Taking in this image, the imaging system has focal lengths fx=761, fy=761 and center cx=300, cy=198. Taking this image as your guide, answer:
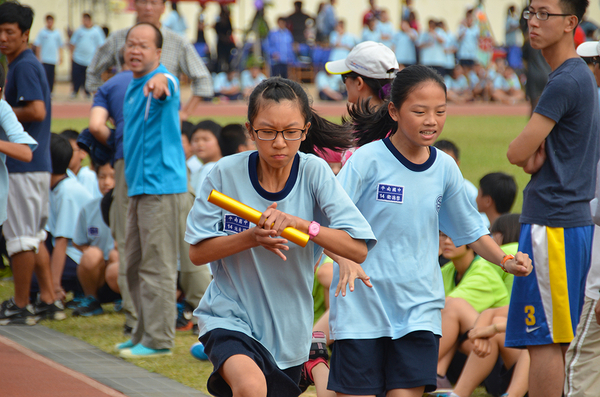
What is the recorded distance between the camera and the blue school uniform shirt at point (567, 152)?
344 centimetres

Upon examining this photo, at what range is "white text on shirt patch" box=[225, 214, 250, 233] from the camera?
113 inches

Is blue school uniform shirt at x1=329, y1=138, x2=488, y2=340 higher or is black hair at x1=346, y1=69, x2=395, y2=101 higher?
black hair at x1=346, y1=69, x2=395, y2=101

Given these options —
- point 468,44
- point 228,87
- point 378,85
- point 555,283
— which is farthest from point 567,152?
point 468,44

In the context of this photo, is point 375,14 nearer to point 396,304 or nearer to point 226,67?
point 226,67

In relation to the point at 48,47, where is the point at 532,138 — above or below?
below

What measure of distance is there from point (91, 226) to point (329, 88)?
16.0 m

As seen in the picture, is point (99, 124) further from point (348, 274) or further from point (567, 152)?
point (567, 152)

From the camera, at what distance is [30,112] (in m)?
5.50

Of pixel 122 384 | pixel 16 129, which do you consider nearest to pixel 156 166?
pixel 16 129

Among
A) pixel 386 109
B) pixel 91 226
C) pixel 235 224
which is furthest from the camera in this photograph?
pixel 91 226

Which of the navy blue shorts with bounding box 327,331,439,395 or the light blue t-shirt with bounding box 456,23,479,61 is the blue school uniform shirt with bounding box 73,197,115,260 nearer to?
the navy blue shorts with bounding box 327,331,439,395

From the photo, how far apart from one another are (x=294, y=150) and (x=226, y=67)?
848 inches

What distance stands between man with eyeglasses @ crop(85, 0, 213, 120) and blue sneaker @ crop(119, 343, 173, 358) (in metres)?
2.02

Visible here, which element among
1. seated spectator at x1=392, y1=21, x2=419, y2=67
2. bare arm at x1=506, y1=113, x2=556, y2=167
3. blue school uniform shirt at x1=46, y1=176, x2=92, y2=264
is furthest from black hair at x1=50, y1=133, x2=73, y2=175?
seated spectator at x1=392, y1=21, x2=419, y2=67
